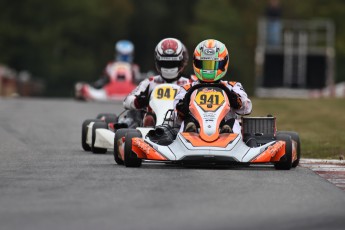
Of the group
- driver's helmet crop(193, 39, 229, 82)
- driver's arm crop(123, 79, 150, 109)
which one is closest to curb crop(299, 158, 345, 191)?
driver's helmet crop(193, 39, 229, 82)

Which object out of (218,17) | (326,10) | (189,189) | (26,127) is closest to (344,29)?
(326,10)

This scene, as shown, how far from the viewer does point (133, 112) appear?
1844 centimetres

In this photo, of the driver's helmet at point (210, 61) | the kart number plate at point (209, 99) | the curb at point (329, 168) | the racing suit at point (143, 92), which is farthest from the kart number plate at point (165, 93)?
the kart number plate at point (209, 99)

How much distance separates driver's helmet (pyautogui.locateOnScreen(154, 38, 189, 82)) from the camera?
17.9 meters

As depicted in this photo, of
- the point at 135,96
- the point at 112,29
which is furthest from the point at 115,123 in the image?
the point at 112,29

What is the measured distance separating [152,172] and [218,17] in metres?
88.2

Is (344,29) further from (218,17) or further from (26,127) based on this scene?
(26,127)

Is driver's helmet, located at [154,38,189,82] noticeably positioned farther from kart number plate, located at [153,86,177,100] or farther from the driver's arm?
kart number plate, located at [153,86,177,100]

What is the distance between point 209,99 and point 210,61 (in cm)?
69

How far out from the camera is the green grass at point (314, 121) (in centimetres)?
1908

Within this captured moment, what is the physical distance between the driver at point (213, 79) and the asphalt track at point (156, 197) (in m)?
0.74

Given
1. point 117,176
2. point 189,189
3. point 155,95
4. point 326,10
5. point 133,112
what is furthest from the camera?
point 326,10

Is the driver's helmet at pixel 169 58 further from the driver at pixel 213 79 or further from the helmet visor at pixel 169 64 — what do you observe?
the driver at pixel 213 79

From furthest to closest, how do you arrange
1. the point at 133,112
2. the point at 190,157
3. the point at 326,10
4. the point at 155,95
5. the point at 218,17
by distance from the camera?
1. the point at 218,17
2. the point at 326,10
3. the point at 133,112
4. the point at 155,95
5. the point at 190,157
